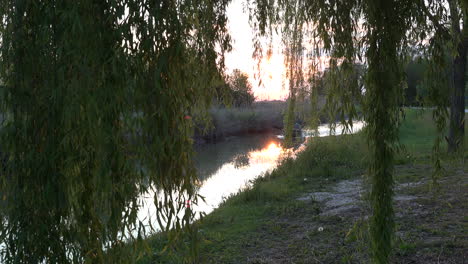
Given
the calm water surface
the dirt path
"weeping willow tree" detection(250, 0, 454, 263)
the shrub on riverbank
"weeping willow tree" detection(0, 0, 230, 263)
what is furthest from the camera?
the shrub on riverbank

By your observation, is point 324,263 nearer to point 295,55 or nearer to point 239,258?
point 239,258

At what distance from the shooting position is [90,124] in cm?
195

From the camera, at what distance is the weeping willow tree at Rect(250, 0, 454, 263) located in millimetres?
2902

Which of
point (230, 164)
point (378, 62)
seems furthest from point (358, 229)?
point (230, 164)

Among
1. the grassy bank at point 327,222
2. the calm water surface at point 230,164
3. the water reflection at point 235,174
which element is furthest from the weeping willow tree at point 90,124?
the water reflection at point 235,174

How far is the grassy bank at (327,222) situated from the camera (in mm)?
4418

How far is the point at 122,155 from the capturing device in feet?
6.70

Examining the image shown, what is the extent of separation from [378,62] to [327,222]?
3.36 metres

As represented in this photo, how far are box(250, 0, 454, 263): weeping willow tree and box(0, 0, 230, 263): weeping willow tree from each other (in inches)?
50.4

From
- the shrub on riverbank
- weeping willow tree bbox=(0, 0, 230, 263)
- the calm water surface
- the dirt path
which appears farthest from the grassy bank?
the shrub on riverbank

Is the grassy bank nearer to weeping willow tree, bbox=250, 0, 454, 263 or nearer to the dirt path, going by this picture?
the dirt path

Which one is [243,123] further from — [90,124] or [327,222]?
[90,124]

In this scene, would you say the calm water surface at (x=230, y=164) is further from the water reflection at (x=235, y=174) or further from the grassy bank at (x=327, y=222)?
the grassy bank at (x=327, y=222)

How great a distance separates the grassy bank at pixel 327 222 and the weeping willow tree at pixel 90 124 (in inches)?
25.1
